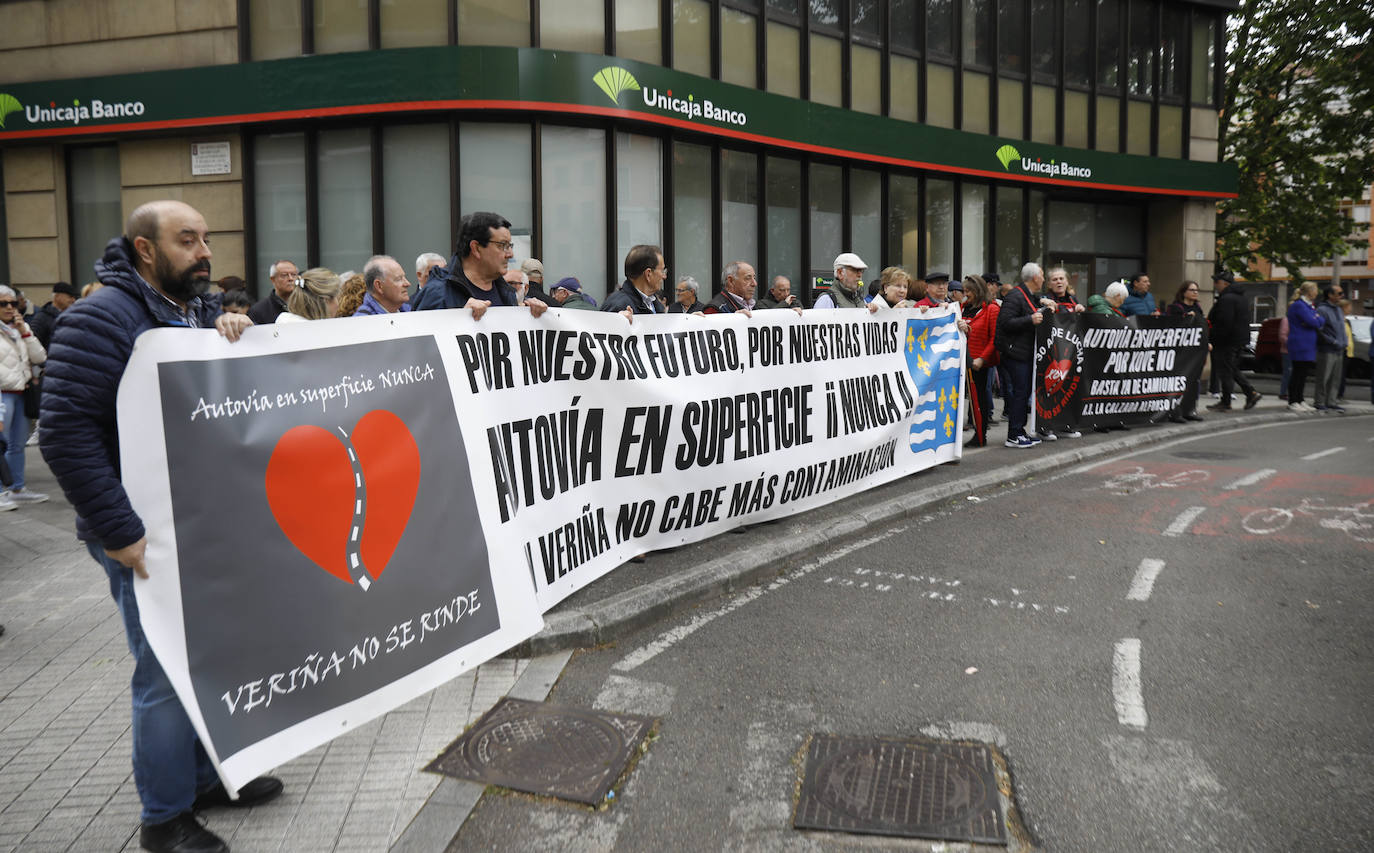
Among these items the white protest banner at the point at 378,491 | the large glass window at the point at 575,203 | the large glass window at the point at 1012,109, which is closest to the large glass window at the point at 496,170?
the large glass window at the point at 575,203

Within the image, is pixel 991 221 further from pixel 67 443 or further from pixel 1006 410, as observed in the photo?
pixel 67 443

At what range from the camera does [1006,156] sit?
19.3 meters

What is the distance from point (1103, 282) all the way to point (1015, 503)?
1646 cm

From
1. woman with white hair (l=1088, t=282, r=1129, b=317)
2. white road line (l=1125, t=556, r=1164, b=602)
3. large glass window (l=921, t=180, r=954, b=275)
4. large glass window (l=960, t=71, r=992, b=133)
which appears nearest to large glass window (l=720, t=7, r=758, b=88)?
large glass window (l=921, t=180, r=954, b=275)

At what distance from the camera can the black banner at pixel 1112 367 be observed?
1206cm

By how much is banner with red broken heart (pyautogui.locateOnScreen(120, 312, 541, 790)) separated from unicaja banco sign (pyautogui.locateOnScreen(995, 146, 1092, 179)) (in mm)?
17619

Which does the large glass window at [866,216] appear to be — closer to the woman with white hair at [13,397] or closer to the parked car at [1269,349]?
the parked car at [1269,349]

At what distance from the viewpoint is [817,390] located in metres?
7.63

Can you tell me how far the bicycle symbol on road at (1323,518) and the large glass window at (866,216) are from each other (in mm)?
10663

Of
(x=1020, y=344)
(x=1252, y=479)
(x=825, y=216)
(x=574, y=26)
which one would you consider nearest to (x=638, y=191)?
(x=574, y=26)

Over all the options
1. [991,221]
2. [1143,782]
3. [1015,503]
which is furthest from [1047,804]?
[991,221]

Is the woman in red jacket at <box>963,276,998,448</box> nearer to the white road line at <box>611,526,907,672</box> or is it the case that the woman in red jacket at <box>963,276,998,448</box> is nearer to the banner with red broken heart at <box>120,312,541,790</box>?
the white road line at <box>611,526,907,672</box>

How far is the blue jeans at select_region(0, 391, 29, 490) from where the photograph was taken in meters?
8.84

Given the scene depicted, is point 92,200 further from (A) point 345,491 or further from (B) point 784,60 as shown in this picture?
(A) point 345,491
